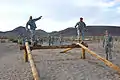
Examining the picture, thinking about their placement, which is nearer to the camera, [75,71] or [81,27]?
[75,71]

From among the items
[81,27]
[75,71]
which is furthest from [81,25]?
[75,71]

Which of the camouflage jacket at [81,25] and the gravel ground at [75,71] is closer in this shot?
the gravel ground at [75,71]

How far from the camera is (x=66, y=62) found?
57.4 ft

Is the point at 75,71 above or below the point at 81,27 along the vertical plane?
below

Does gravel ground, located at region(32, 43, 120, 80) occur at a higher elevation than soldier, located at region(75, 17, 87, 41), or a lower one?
lower

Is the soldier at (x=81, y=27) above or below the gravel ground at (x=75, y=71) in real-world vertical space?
above

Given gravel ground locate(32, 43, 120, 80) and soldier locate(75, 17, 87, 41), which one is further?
soldier locate(75, 17, 87, 41)

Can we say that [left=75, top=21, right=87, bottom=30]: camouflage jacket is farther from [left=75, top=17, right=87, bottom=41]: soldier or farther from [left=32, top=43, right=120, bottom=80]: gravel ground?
[left=32, top=43, right=120, bottom=80]: gravel ground

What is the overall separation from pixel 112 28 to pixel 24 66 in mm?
113116

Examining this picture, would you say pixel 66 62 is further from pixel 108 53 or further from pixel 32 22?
pixel 108 53

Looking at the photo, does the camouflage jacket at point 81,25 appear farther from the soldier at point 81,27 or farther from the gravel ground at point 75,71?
the gravel ground at point 75,71

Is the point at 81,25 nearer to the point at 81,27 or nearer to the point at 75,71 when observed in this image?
the point at 81,27

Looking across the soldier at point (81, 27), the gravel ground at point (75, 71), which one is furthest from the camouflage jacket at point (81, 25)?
the gravel ground at point (75, 71)

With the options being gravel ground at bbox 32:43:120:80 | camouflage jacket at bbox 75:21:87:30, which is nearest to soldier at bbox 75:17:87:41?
camouflage jacket at bbox 75:21:87:30
